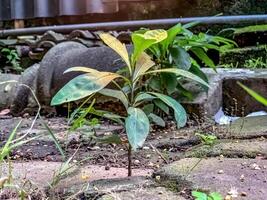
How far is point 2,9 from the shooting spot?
4258 millimetres

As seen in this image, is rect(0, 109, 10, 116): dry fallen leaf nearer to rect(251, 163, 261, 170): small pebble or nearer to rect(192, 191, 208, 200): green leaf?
rect(251, 163, 261, 170): small pebble

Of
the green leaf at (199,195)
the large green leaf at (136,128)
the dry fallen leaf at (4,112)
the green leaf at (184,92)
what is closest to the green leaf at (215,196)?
the green leaf at (199,195)

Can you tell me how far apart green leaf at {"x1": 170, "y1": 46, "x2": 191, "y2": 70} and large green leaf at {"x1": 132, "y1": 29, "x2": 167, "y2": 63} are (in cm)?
62

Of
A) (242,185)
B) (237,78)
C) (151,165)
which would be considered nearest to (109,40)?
(151,165)

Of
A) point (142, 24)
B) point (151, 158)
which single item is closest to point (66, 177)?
point (151, 158)

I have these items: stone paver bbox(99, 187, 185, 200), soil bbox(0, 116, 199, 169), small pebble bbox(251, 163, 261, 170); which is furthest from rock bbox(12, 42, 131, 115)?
stone paver bbox(99, 187, 185, 200)

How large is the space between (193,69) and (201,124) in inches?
8.6

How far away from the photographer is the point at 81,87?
42.1 inches

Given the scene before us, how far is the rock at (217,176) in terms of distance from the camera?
985 millimetres

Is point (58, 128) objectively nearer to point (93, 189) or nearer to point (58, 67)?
point (58, 67)

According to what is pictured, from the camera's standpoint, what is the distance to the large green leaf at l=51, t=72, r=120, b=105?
104cm

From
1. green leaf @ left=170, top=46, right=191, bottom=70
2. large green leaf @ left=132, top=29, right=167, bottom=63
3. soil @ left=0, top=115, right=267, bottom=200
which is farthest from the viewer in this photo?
green leaf @ left=170, top=46, right=191, bottom=70

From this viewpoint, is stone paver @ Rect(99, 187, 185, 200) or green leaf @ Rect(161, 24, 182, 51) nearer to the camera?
stone paver @ Rect(99, 187, 185, 200)

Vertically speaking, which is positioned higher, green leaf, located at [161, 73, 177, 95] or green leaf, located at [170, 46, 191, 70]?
green leaf, located at [170, 46, 191, 70]
